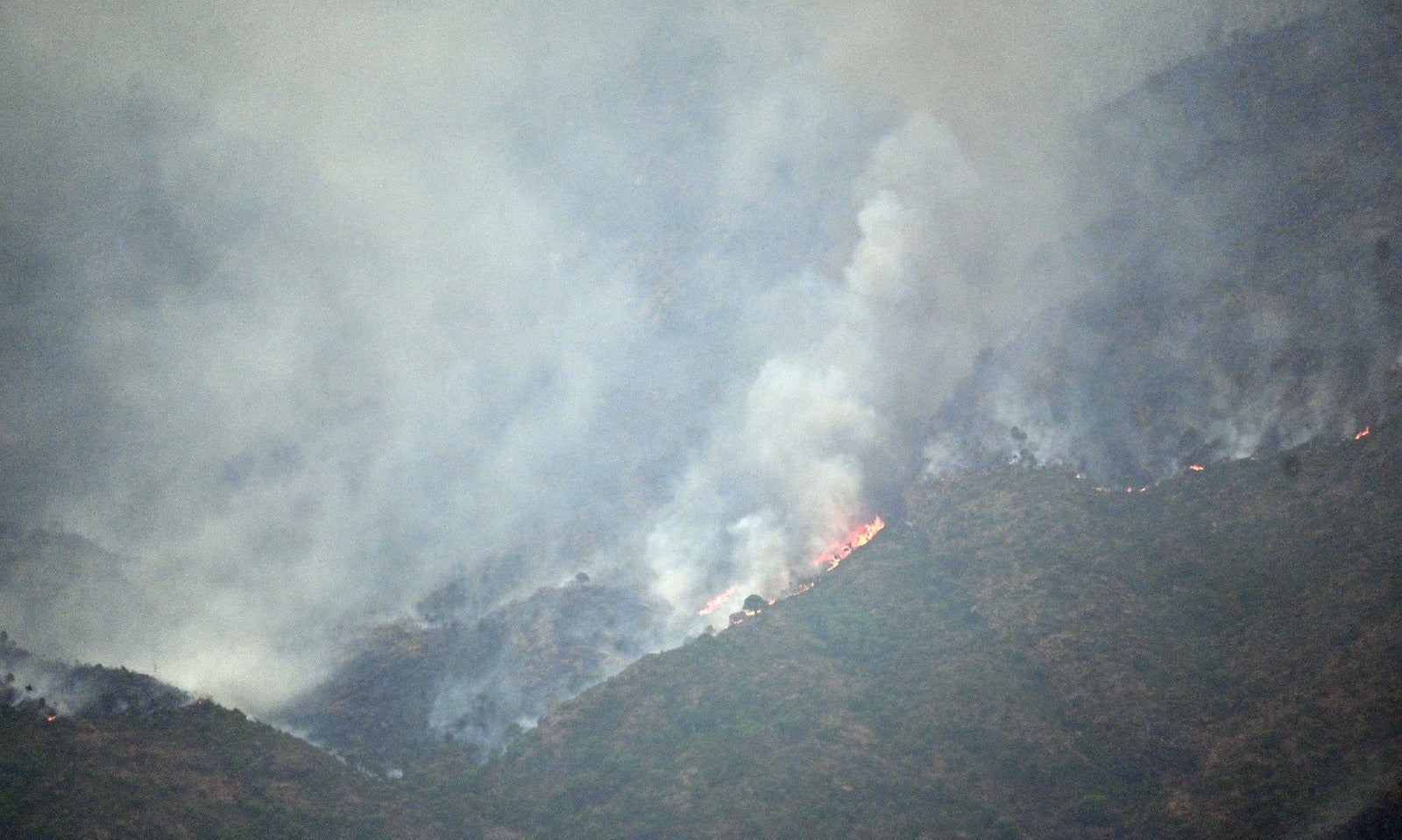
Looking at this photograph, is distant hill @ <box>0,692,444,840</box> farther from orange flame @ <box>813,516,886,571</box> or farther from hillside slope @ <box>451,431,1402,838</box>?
orange flame @ <box>813,516,886,571</box>

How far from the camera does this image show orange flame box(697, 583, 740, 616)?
100 metres

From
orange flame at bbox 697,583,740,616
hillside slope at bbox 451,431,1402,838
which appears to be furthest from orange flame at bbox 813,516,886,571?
orange flame at bbox 697,583,740,616

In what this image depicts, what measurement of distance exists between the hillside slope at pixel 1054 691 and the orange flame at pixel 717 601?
414 inches

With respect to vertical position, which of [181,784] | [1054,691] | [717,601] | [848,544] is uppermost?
[717,601]

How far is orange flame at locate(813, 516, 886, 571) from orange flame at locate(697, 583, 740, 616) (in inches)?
416

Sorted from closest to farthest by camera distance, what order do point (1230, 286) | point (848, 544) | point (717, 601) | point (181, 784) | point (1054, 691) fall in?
point (181, 784)
point (1054, 691)
point (1230, 286)
point (717, 601)
point (848, 544)

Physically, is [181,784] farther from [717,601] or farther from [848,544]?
[848,544]

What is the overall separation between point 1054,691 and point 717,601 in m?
42.4

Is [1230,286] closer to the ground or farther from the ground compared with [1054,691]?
farther from the ground

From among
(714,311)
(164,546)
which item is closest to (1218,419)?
(714,311)

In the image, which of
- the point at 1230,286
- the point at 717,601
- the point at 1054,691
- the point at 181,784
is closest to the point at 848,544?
the point at 717,601

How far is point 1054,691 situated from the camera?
69375 mm

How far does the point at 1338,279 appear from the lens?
8506 centimetres

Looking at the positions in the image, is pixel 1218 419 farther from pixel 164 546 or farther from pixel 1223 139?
pixel 164 546
